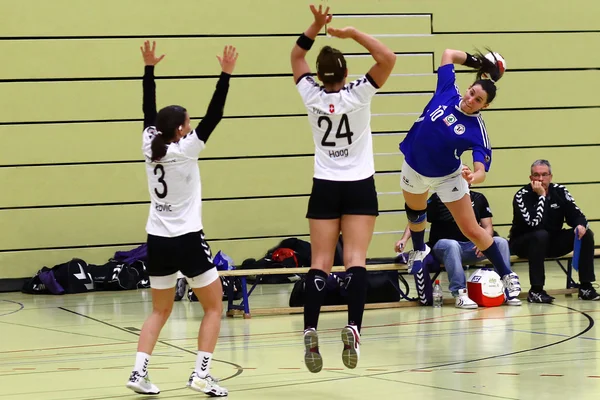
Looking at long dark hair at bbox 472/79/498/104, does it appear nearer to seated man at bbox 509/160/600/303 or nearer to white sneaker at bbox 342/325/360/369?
white sneaker at bbox 342/325/360/369

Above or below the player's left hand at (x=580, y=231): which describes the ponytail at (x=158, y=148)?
above

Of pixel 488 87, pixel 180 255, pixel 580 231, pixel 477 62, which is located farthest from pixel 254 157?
pixel 180 255

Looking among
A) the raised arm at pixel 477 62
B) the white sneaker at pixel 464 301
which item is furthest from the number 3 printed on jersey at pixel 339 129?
the white sneaker at pixel 464 301

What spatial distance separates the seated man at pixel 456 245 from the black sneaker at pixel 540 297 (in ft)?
0.52

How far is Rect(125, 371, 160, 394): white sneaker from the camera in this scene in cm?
520

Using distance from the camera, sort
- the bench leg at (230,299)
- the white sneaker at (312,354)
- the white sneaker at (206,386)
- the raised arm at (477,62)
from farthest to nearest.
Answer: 1. the bench leg at (230,299)
2. the raised arm at (477,62)
3. the white sneaker at (312,354)
4. the white sneaker at (206,386)

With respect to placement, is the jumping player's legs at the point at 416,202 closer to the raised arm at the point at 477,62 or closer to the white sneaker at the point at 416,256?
the white sneaker at the point at 416,256

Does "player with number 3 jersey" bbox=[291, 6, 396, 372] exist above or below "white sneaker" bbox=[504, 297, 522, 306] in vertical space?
above

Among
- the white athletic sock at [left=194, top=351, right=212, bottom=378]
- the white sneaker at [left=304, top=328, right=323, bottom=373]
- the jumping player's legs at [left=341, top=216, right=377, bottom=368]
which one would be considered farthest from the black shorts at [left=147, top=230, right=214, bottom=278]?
the jumping player's legs at [left=341, top=216, right=377, bottom=368]

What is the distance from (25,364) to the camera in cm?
660

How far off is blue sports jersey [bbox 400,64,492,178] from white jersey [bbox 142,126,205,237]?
242cm

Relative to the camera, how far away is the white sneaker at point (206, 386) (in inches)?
204

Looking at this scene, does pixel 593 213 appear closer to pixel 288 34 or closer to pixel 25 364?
pixel 288 34

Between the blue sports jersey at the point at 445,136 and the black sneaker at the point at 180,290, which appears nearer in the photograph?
the blue sports jersey at the point at 445,136
